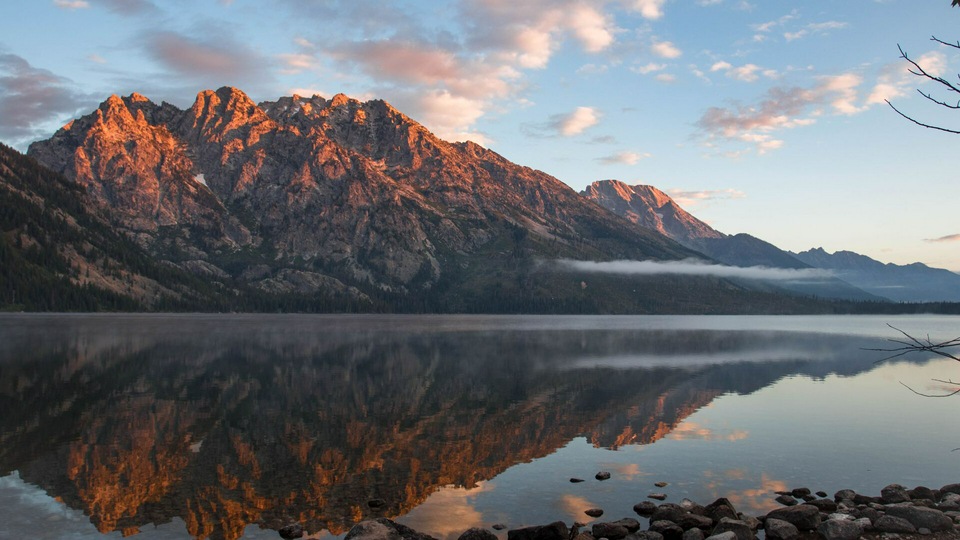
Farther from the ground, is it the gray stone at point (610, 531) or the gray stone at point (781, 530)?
the gray stone at point (781, 530)

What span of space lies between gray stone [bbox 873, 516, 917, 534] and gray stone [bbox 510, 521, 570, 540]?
48.2 feet

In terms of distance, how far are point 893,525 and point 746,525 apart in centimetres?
716

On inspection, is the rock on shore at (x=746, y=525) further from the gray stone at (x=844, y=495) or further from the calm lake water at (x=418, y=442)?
the calm lake water at (x=418, y=442)

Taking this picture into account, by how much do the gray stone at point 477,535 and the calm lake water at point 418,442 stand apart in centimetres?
192

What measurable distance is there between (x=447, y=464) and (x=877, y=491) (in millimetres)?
26365

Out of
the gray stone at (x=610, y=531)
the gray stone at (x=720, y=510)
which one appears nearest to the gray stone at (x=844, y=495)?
the gray stone at (x=720, y=510)

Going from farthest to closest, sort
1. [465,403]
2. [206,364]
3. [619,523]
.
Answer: [206,364] → [465,403] → [619,523]

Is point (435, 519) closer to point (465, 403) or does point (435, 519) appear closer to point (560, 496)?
point (560, 496)

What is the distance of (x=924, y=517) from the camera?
30.2 meters

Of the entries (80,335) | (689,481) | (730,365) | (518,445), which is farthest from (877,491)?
(80,335)

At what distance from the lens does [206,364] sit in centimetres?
10062

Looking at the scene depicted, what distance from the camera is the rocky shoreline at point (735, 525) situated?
28.6 meters

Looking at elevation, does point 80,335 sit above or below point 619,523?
below

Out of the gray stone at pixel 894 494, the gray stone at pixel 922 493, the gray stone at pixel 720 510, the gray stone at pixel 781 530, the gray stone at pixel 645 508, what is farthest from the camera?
the gray stone at pixel 922 493
